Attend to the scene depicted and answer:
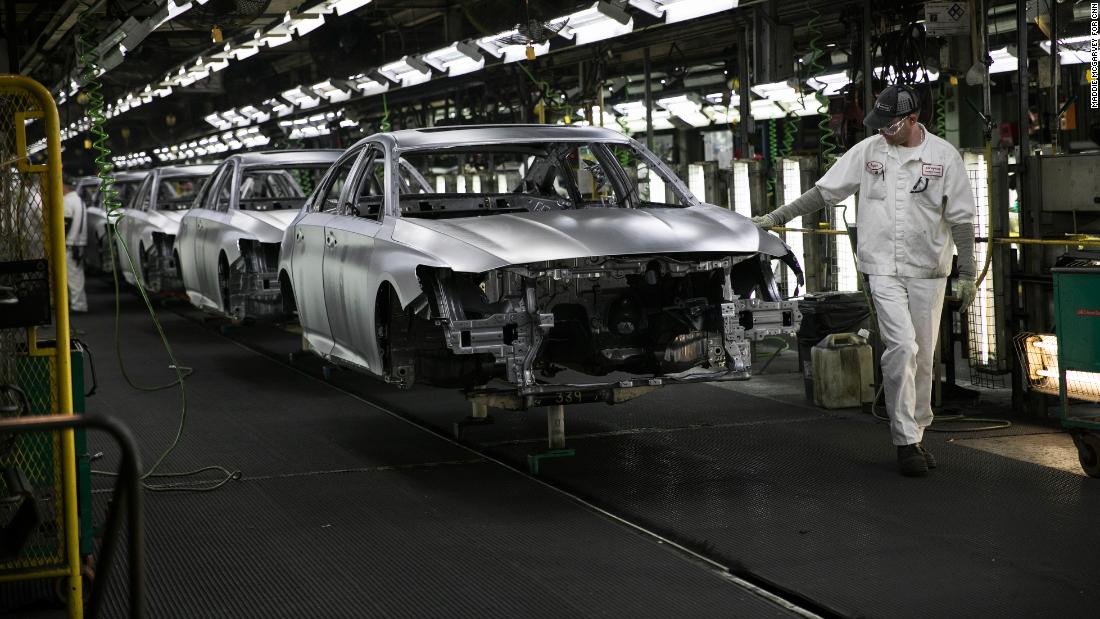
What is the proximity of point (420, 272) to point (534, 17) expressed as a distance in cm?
593

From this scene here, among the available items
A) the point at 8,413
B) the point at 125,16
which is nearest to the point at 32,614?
the point at 8,413

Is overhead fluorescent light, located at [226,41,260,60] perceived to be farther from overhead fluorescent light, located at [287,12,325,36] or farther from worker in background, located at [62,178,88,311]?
worker in background, located at [62,178,88,311]

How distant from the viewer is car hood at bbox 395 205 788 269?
5.64 metres

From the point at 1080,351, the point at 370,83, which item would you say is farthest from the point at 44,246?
the point at 370,83

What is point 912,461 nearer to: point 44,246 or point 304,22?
point 44,246

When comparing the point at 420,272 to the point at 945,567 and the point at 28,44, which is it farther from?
the point at 28,44

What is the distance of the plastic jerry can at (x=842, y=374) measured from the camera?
25.3 feet

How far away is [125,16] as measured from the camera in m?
10.7

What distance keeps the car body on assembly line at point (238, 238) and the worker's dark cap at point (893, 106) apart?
5502 millimetres

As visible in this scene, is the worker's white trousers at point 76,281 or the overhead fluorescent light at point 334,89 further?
the overhead fluorescent light at point 334,89

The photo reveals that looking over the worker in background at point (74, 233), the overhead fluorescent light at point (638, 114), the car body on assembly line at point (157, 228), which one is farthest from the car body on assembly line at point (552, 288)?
the overhead fluorescent light at point (638, 114)

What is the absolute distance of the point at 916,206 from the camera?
20.1 feet

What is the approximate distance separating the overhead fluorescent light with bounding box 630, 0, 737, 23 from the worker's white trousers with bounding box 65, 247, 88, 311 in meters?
8.06

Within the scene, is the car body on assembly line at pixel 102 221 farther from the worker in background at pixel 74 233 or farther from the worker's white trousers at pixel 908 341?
the worker's white trousers at pixel 908 341
